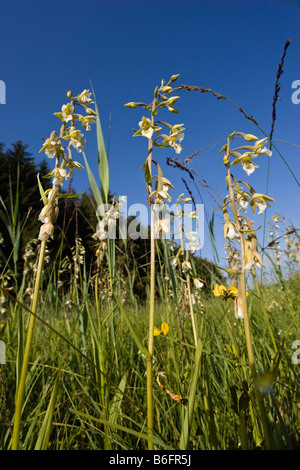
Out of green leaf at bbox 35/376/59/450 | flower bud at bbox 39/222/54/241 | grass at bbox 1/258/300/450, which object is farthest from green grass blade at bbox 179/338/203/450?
flower bud at bbox 39/222/54/241

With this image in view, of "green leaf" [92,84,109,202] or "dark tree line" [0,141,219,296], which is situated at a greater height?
"dark tree line" [0,141,219,296]

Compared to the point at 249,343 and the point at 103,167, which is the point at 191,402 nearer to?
the point at 249,343

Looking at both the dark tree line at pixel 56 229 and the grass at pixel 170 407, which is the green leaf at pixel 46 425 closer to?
the grass at pixel 170 407

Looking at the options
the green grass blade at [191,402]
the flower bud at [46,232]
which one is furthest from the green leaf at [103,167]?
the green grass blade at [191,402]

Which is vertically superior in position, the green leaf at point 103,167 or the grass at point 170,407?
the green leaf at point 103,167

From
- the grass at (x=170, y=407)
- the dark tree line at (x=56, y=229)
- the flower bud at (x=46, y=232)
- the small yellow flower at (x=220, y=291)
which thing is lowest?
the grass at (x=170, y=407)

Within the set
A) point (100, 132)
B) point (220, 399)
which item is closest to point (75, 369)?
point (220, 399)

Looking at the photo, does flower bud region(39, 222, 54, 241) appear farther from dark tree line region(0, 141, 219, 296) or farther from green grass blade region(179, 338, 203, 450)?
green grass blade region(179, 338, 203, 450)

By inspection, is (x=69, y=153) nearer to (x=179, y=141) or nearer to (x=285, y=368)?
(x=179, y=141)

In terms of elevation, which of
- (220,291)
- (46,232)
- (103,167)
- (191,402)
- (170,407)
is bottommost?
(170,407)

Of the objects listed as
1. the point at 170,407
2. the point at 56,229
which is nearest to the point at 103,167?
the point at 170,407

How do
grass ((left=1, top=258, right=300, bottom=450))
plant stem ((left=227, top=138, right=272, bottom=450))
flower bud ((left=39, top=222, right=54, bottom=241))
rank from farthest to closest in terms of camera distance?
flower bud ((left=39, top=222, right=54, bottom=241)) < grass ((left=1, top=258, right=300, bottom=450)) < plant stem ((left=227, top=138, right=272, bottom=450))

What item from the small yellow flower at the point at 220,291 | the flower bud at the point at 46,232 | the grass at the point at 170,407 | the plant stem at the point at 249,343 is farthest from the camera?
the small yellow flower at the point at 220,291
